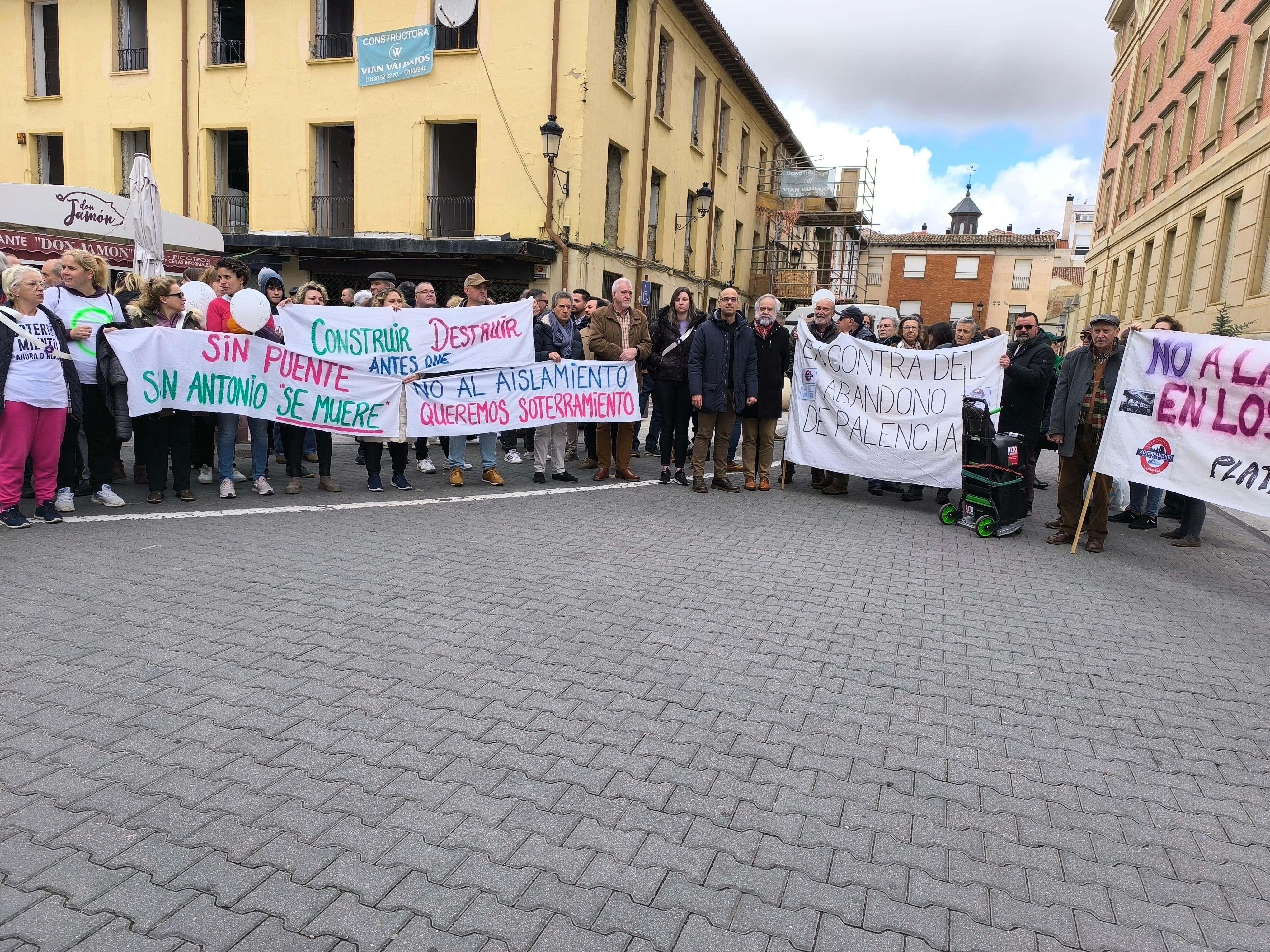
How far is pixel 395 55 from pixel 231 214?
6066 mm

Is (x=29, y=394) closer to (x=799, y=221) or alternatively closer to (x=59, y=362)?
(x=59, y=362)

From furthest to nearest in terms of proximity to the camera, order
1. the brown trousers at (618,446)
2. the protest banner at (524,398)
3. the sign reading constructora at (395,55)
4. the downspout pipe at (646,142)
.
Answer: the downspout pipe at (646,142)
the sign reading constructora at (395,55)
the brown trousers at (618,446)
the protest banner at (524,398)

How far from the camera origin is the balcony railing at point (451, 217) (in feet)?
60.8

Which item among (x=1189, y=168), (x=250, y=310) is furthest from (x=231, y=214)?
(x=1189, y=168)

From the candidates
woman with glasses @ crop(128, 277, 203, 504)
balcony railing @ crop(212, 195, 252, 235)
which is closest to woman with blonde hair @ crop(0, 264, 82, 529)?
woman with glasses @ crop(128, 277, 203, 504)

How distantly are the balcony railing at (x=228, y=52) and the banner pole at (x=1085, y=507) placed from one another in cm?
2020

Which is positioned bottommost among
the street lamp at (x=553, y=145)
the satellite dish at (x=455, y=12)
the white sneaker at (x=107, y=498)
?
the white sneaker at (x=107, y=498)

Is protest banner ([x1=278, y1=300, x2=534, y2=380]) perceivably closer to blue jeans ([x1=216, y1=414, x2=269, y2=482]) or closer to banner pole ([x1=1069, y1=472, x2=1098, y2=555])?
blue jeans ([x1=216, y1=414, x2=269, y2=482])

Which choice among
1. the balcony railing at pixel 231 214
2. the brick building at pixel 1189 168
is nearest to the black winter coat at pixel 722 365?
the brick building at pixel 1189 168

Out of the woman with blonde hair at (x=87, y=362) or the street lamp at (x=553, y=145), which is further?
the street lamp at (x=553, y=145)

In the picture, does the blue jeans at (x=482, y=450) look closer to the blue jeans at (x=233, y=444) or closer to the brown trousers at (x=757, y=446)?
the blue jeans at (x=233, y=444)

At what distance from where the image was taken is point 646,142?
20750 millimetres

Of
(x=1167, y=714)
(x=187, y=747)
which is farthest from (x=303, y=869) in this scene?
(x=1167, y=714)

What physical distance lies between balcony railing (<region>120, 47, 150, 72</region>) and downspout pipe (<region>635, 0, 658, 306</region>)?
1210 centimetres
